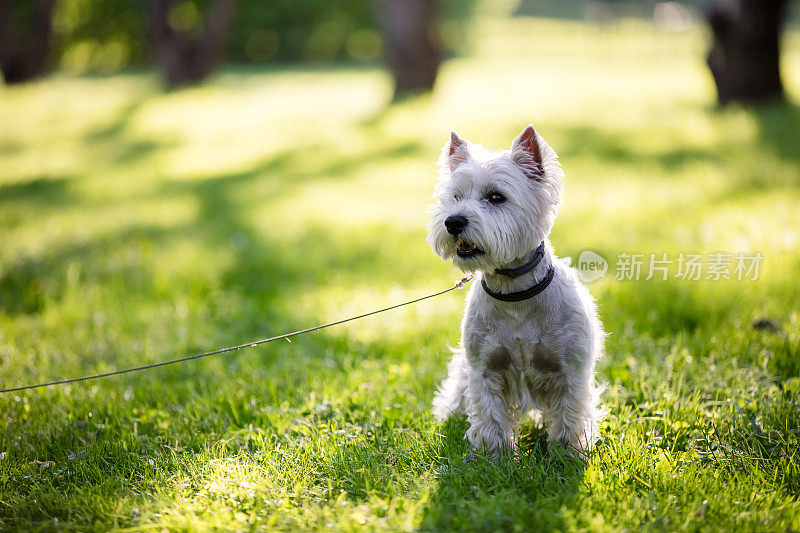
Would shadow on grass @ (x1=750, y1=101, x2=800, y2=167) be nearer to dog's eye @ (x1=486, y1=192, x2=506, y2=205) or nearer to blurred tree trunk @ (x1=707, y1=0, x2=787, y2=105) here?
blurred tree trunk @ (x1=707, y1=0, x2=787, y2=105)

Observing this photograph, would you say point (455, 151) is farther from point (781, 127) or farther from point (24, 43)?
point (24, 43)

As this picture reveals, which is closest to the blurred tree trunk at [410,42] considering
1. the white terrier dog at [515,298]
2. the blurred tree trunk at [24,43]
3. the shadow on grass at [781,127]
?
the shadow on grass at [781,127]

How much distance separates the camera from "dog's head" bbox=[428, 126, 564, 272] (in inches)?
140

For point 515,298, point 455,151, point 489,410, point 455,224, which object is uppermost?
point 455,151

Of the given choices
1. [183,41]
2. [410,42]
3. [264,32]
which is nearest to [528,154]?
[410,42]

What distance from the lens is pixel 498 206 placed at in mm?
3654

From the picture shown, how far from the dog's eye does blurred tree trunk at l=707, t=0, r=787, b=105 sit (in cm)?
1290

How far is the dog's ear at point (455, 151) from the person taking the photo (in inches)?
155

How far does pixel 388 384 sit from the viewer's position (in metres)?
4.91

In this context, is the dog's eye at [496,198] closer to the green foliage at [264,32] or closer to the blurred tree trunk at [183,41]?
the blurred tree trunk at [183,41]

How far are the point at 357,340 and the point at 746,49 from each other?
12.7 m

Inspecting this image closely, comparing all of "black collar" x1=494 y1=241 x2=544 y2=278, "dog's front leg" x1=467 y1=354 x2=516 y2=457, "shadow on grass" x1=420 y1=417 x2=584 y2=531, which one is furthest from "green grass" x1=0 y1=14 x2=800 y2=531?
"black collar" x1=494 y1=241 x2=544 y2=278

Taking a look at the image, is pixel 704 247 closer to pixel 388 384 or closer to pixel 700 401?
pixel 700 401

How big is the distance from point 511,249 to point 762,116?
41.1ft
